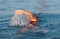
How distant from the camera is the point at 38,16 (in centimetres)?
282

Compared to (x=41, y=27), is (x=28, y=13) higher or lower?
higher

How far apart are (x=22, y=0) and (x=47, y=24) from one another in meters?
0.58

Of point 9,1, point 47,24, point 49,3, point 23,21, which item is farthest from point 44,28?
point 9,1

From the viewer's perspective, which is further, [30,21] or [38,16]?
[38,16]

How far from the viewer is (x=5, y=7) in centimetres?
289

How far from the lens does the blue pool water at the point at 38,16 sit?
8.16ft

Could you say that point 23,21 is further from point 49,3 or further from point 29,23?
point 49,3

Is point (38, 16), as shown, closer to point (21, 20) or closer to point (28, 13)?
point (28, 13)

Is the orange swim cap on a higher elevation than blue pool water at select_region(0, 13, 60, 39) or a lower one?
higher

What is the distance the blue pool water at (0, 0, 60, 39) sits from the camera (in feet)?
8.16

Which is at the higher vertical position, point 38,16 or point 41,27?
point 38,16

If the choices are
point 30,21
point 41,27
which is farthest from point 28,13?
point 41,27

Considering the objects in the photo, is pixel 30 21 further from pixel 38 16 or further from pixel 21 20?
pixel 38 16

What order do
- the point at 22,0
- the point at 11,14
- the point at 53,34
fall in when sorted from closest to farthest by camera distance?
the point at 53,34 → the point at 11,14 → the point at 22,0
